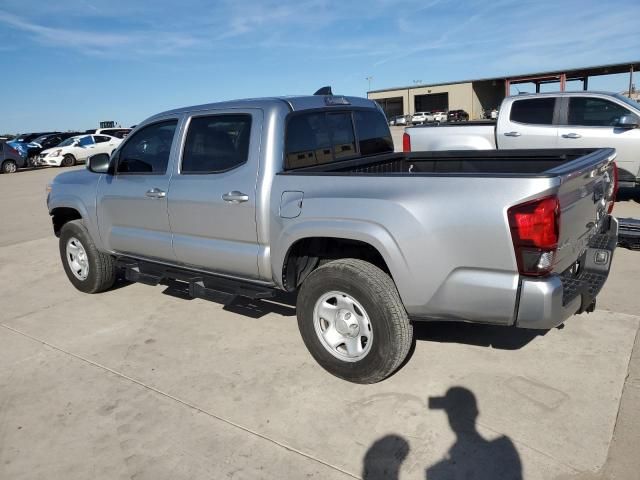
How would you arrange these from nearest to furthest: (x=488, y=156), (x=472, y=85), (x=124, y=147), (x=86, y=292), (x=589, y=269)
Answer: (x=589, y=269) < (x=488, y=156) < (x=124, y=147) < (x=86, y=292) < (x=472, y=85)

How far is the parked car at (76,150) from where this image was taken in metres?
25.2

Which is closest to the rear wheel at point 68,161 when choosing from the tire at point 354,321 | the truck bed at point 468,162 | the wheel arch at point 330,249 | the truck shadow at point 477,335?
the truck bed at point 468,162

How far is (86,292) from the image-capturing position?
5.73 m

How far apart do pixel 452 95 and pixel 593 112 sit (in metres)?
57.9

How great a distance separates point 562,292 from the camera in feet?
9.06

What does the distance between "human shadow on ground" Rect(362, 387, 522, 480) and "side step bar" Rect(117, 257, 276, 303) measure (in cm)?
149

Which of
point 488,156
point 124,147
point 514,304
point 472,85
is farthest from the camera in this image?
point 472,85

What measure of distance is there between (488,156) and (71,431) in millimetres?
3635

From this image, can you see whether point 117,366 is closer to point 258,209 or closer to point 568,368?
point 258,209

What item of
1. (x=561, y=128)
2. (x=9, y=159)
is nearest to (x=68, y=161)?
(x=9, y=159)

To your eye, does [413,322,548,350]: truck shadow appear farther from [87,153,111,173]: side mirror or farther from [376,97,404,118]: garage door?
[376,97,404,118]: garage door

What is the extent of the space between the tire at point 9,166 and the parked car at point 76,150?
1100 millimetres

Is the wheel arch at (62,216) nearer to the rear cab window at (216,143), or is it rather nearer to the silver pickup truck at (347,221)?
the silver pickup truck at (347,221)

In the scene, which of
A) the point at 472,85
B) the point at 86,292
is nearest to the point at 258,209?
the point at 86,292
